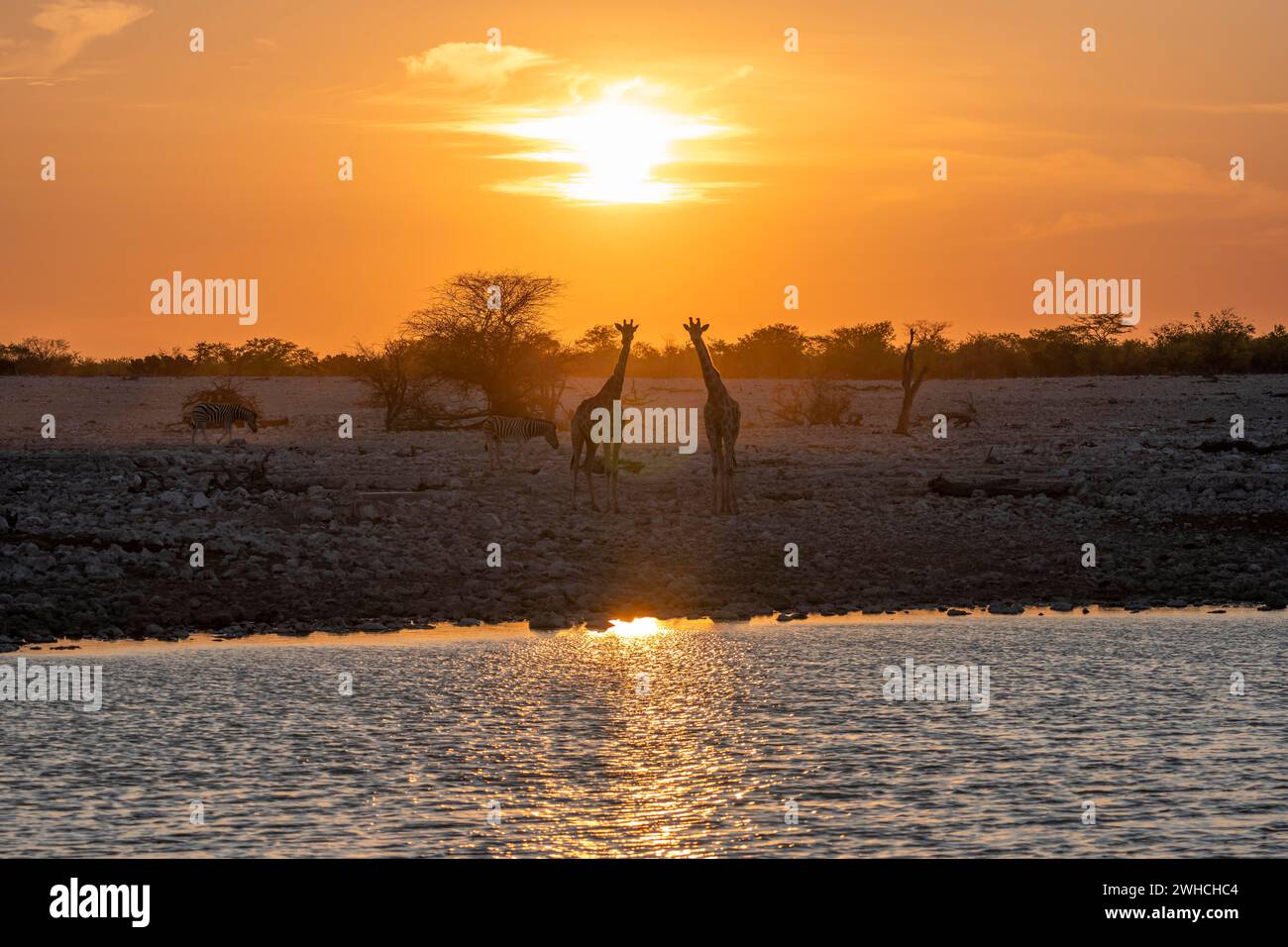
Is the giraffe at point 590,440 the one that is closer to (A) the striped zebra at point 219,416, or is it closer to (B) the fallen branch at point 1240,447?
(A) the striped zebra at point 219,416

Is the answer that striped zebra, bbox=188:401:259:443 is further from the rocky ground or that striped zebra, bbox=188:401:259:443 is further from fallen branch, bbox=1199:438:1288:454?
fallen branch, bbox=1199:438:1288:454

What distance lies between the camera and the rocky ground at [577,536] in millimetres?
19781

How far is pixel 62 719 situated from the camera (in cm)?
1342

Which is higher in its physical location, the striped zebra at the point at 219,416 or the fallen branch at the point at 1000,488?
the striped zebra at the point at 219,416

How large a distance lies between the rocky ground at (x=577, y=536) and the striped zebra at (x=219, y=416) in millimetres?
1413

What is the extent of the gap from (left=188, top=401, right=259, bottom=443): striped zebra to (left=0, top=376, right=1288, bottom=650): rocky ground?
4.64 ft

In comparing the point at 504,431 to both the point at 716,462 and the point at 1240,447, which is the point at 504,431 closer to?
the point at 716,462

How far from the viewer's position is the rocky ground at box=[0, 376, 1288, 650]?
1978cm

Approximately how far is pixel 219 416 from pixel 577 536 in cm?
1396

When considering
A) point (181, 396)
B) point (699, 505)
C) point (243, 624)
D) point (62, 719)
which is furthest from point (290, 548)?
point (181, 396)

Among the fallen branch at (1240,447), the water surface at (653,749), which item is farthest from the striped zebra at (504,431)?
the fallen branch at (1240,447)

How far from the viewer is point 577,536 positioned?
22.8m

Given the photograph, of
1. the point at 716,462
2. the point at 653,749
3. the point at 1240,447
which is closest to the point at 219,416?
the point at 716,462
